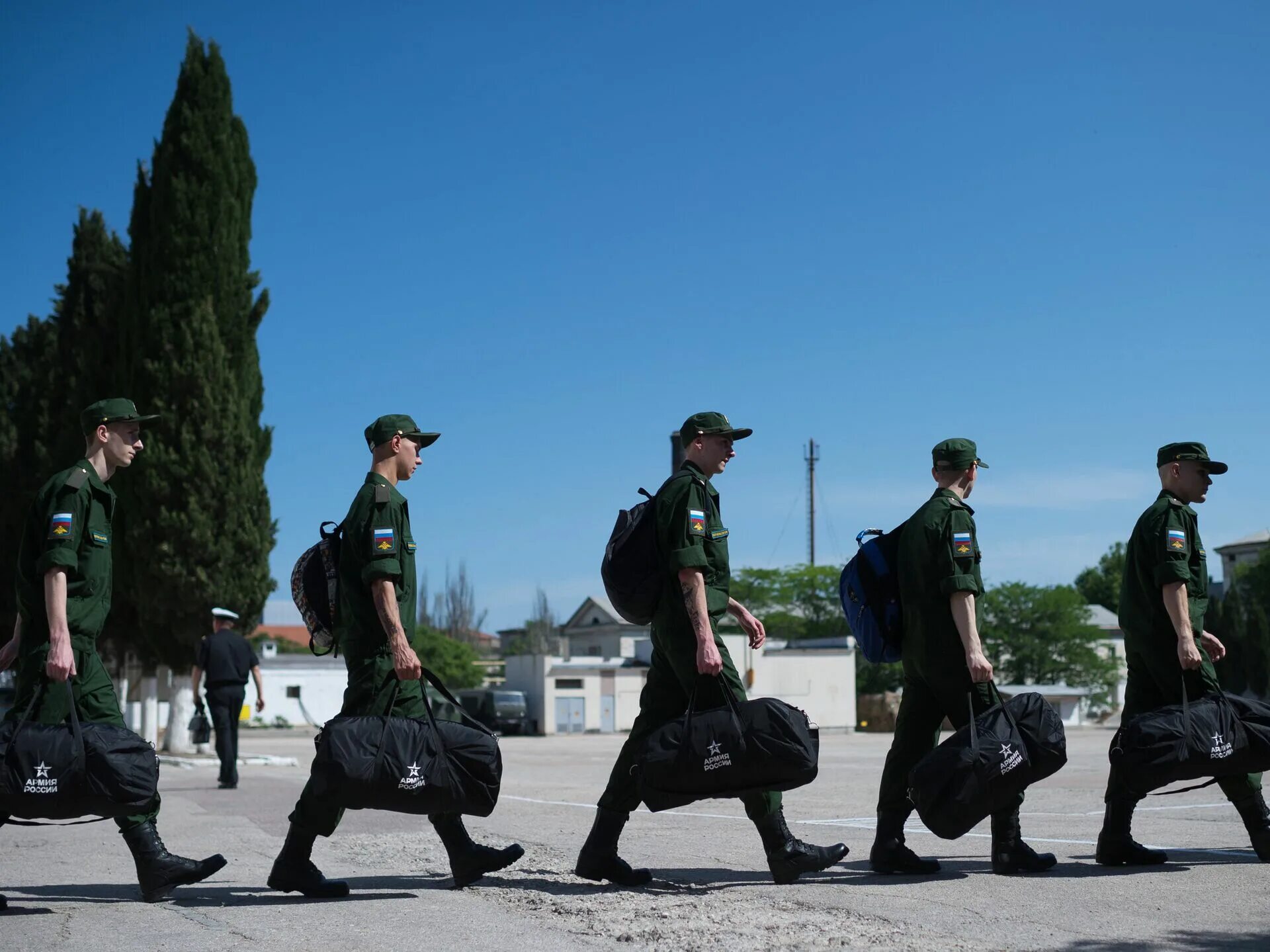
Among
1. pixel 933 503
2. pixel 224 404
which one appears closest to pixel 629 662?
pixel 224 404

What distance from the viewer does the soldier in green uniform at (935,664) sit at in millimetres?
6180

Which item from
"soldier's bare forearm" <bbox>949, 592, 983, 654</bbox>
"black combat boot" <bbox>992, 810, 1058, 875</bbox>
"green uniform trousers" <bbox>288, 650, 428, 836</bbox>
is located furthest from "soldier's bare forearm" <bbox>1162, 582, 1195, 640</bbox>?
"green uniform trousers" <bbox>288, 650, 428, 836</bbox>

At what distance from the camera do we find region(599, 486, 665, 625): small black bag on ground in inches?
236

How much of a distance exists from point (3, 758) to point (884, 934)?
11.4 ft

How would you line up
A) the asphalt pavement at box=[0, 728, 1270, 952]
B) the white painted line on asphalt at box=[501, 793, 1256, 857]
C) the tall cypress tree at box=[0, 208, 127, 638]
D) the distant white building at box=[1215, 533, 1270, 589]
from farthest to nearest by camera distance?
1. the distant white building at box=[1215, 533, 1270, 589]
2. the tall cypress tree at box=[0, 208, 127, 638]
3. the white painted line on asphalt at box=[501, 793, 1256, 857]
4. the asphalt pavement at box=[0, 728, 1270, 952]

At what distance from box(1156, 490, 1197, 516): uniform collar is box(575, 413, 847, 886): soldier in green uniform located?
236 centimetres

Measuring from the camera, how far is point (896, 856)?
20.6 feet

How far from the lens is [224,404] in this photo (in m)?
25.1

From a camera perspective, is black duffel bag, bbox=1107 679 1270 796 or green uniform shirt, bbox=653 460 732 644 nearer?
green uniform shirt, bbox=653 460 732 644

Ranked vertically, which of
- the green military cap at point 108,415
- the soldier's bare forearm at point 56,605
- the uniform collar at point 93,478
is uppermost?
the green military cap at point 108,415

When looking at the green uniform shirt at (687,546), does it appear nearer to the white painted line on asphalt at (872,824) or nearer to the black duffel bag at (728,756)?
the black duffel bag at (728,756)

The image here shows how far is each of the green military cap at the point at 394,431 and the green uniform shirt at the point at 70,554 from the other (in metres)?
1.16

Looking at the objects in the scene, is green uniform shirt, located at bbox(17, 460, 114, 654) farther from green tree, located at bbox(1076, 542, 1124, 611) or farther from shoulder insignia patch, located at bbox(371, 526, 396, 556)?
green tree, located at bbox(1076, 542, 1124, 611)

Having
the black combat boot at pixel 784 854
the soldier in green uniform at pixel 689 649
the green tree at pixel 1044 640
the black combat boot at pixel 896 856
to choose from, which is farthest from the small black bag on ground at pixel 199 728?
the green tree at pixel 1044 640
